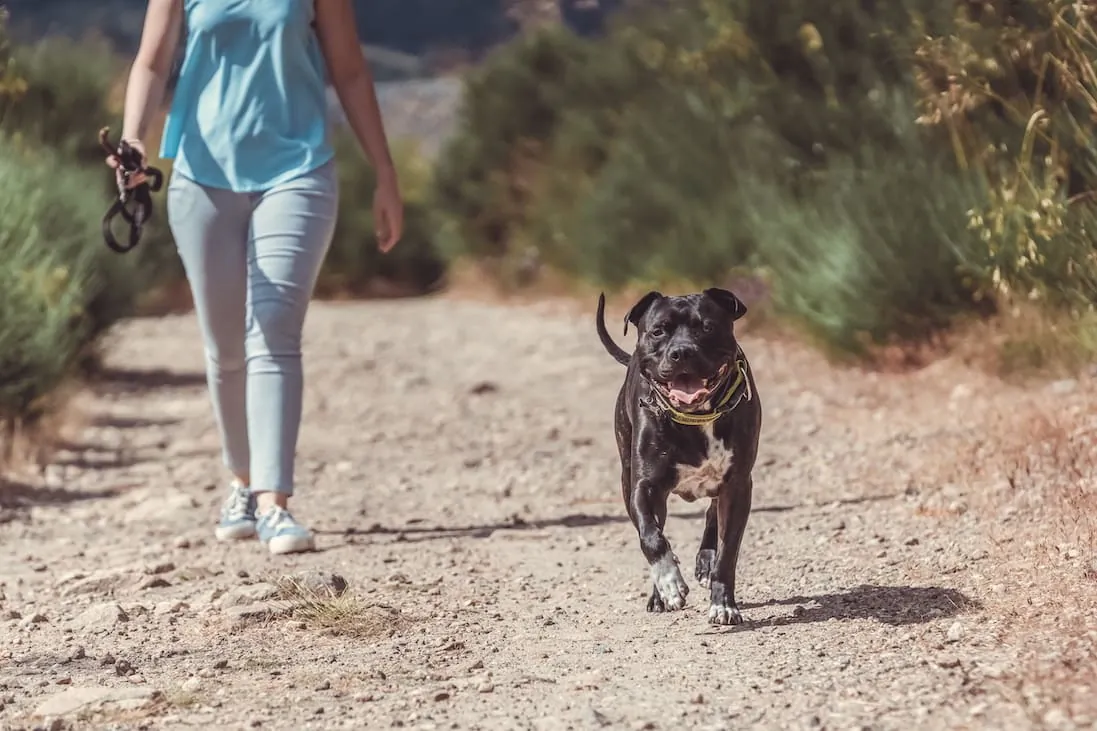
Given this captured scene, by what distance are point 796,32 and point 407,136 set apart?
17004mm

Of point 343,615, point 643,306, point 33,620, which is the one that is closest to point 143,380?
point 33,620

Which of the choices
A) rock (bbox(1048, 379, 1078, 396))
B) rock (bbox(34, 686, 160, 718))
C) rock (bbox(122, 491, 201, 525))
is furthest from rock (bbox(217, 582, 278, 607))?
rock (bbox(1048, 379, 1078, 396))

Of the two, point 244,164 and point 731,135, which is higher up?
point 244,164

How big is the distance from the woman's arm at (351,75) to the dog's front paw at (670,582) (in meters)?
2.03

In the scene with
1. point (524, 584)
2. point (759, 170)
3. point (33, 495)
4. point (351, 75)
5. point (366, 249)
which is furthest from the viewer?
point (366, 249)

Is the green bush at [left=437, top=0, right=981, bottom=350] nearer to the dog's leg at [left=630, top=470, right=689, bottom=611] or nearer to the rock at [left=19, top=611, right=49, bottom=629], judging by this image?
the dog's leg at [left=630, top=470, right=689, bottom=611]

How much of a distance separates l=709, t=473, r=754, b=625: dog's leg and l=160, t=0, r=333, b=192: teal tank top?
1952 millimetres

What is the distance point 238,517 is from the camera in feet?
19.0

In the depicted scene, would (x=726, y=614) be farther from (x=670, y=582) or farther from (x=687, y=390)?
(x=687, y=390)

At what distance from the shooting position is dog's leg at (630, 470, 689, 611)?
411 centimetres

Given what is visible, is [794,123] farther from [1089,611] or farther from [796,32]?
[1089,611]

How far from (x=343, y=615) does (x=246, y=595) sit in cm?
43

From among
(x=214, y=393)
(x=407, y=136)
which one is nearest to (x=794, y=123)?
(x=214, y=393)

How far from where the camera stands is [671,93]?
13555 mm
